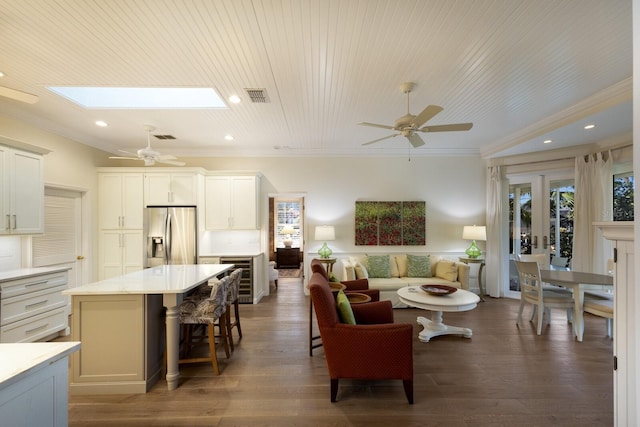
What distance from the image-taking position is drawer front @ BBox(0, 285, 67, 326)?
2.91 metres

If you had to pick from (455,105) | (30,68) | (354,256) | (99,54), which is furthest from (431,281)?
(30,68)

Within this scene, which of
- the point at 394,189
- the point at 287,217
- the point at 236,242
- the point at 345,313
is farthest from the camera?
the point at 287,217

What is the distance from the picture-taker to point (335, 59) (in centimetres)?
254

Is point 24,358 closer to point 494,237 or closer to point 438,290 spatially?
point 438,290

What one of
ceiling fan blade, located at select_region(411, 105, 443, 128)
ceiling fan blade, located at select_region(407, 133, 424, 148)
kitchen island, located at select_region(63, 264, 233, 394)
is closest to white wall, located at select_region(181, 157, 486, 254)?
ceiling fan blade, located at select_region(407, 133, 424, 148)

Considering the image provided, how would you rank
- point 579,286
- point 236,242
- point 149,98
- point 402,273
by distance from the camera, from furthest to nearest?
point 236,242 → point 402,273 → point 149,98 → point 579,286

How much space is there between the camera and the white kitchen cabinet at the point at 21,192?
3088mm

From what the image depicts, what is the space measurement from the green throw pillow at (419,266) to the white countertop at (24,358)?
4908 millimetres

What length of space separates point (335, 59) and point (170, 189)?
156 inches

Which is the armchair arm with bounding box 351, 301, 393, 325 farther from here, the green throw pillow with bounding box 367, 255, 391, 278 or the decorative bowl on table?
the green throw pillow with bounding box 367, 255, 391, 278

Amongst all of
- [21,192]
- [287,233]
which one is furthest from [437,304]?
[287,233]

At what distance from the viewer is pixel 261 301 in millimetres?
5289

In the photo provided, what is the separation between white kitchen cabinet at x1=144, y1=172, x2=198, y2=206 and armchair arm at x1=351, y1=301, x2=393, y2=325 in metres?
3.74

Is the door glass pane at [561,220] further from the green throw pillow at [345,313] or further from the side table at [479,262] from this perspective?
the green throw pillow at [345,313]
